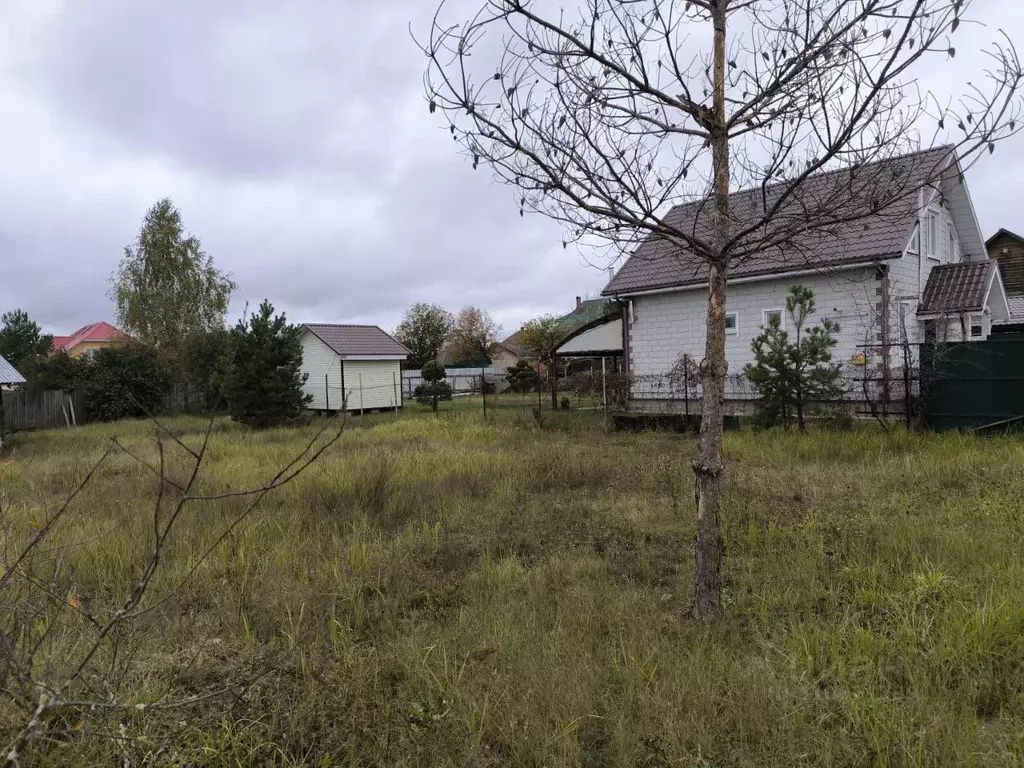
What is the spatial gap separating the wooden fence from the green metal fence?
26.6 meters

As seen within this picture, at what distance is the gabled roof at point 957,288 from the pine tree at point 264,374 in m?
16.6

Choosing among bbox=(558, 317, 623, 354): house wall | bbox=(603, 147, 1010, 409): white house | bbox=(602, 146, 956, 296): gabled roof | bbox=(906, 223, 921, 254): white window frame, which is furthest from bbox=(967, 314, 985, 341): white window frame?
bbox=(602, 146, 956, 296): gabled roof

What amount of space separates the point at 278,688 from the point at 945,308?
53.2ft

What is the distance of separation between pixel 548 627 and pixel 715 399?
1.71m

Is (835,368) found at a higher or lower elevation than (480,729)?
higher

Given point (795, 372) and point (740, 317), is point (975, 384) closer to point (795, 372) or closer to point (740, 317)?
point (795, 372)

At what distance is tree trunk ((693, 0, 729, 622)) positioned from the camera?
11.7ft

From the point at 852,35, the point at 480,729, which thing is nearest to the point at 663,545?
the point at 480,729

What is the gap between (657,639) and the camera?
329 centimetres

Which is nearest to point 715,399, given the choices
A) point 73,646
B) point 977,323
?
point 73,646

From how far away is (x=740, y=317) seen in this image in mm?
16094

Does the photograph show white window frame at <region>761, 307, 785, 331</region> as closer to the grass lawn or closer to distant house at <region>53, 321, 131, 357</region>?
the grass lawn

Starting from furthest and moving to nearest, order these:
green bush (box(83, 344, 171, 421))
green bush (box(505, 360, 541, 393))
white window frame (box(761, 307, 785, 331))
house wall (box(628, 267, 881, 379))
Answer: green bush (box(505, 360, 541, 393))
green bush (box(83, 344, 171, 421))
white window frame (box(761, 307, 785, 331))
house wall (box(628, 267, 881, 379))

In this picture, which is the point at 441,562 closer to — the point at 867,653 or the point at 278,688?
the point at 278,688
